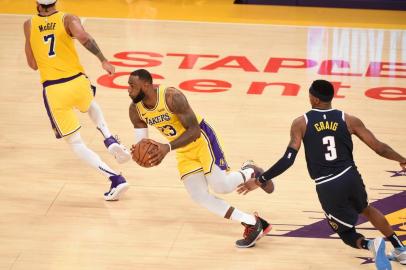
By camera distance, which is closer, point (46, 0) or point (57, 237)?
point (57, 237)

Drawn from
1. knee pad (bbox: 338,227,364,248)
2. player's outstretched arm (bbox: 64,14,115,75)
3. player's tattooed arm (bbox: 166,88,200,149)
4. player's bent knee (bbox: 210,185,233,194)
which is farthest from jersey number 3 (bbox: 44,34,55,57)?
knee pad (bbox: 338,227,364,248)

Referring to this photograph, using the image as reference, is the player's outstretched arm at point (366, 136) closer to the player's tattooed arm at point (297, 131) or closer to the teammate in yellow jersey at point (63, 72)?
the player's tattooed arm at point (297, 131)

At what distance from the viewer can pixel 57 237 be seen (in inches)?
316

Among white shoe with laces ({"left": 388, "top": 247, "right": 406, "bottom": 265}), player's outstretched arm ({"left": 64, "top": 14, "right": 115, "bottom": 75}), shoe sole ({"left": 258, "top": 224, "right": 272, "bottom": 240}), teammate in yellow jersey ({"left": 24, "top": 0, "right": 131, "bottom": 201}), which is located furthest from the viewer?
teammate in yellow jersey ({"left": 24, "top": 0, "right": 131, "bottom": 201})

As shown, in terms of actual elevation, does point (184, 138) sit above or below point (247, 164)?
above

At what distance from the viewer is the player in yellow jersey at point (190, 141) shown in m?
7.44

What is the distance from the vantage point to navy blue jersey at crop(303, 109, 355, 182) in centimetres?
688

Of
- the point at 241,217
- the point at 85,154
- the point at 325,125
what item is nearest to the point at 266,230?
the point at 241,217

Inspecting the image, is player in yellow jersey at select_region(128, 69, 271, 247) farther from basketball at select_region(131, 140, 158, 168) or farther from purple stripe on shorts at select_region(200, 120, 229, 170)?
basketball at select_region(131, 140, 158, 168)

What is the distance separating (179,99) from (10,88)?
16.3 feet

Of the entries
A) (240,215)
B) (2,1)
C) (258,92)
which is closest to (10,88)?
(258,92)

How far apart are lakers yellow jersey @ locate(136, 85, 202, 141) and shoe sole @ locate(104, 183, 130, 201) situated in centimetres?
122

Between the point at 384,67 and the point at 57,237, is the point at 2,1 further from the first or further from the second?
the point at 57,237

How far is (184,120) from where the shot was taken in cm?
741
